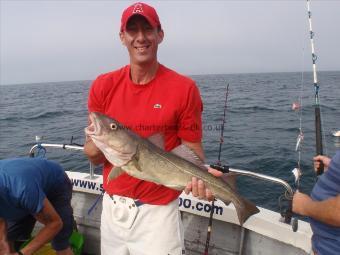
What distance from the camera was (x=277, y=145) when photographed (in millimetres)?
14531

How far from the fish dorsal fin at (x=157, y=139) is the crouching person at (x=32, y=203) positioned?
157 centimetres

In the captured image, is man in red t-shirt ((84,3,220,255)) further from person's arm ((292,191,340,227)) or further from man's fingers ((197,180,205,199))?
person's arm ((292,191,340,227))

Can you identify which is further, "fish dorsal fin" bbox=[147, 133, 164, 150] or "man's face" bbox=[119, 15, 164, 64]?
"man's face" bbox=[119, 15, 164, 64]

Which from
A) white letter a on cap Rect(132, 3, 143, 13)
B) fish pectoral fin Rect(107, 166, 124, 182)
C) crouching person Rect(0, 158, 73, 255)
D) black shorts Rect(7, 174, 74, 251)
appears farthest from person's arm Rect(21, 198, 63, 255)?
white letter a on cap Rect(132, 3, 143, 13)

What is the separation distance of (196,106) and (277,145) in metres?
12.0

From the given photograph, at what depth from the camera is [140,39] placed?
11.1 ft

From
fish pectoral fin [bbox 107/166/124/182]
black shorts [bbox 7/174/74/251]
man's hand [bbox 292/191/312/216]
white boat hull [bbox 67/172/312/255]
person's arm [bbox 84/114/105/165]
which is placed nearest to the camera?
man's hand [bbox 292/191/312/216]

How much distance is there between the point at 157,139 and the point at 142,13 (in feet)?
4.16

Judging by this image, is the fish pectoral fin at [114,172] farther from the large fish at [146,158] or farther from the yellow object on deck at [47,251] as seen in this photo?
the yellow object on deck at [47,251]

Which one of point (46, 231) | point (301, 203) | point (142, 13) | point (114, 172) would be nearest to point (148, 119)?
point (114, 172)

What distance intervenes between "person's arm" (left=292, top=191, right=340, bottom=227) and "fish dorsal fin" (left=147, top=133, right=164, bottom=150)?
4.73ft

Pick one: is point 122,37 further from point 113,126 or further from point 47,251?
point 47,251

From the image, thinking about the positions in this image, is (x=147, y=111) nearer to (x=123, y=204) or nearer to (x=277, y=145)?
(x=123, y=204)

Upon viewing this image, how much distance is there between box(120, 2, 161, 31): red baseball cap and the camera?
132 inches
